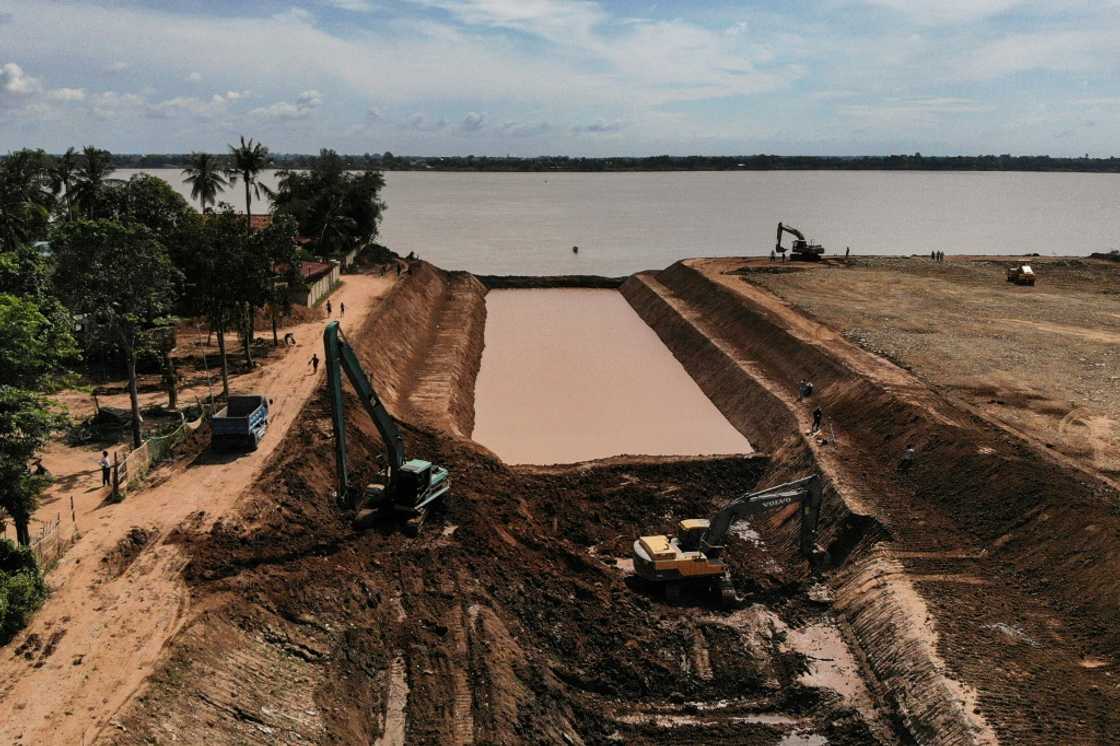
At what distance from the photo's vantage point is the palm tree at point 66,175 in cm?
5469

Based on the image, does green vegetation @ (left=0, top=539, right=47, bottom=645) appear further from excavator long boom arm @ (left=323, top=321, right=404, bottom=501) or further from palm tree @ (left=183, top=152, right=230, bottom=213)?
palm tree @ (left=183, top=152, right=230, bottom=213)

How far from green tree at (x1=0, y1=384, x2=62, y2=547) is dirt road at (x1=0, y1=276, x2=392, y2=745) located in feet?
7.14

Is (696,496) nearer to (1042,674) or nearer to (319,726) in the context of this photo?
(1042,674)

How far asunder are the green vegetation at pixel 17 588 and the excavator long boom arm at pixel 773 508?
16358 millimetres

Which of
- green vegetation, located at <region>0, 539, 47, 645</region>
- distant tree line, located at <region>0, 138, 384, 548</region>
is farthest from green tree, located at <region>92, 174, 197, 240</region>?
green vegetation, located at <region>0, 539, 47, 645</region>

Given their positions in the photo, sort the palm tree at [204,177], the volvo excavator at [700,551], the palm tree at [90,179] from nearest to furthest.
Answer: the volvo excavator at [700,551], the palm tree at [90,179], the palm tree at [204,177]

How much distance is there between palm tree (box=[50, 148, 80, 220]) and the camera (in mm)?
54694

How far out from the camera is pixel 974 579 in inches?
845

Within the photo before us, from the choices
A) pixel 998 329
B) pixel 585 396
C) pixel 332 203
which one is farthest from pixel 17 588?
pixel 332 203

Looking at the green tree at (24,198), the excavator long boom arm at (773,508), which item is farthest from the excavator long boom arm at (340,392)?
the green tree at (24,198)

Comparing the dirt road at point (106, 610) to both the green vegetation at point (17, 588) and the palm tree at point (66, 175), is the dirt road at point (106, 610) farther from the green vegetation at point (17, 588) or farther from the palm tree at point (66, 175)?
the palm tree at point (66, 175)

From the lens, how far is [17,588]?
55.1 ft

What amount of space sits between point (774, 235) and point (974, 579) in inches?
3804

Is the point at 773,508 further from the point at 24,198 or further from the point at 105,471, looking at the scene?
the point at 24,198
